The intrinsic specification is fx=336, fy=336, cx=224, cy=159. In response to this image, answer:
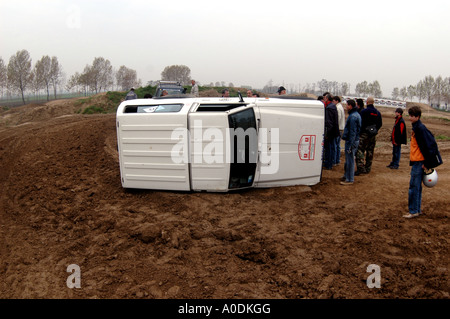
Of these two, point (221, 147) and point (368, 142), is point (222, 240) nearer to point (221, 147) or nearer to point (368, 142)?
point (221, 147)

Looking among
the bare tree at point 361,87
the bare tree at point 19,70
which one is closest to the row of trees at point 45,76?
the bare tree at point 19,70

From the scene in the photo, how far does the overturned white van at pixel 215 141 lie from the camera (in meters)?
6.96

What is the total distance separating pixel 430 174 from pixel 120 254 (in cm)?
527

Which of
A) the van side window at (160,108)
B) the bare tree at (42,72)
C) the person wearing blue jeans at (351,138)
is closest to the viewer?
the van side window at (160,108)

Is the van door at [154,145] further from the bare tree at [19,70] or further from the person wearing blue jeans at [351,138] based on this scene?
the bare tree at [19,70]

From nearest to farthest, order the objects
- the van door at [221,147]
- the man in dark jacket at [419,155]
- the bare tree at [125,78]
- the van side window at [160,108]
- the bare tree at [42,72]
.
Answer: the man in dark jacket at [419,155]
the van door at [221,147]
the van side window at [160,108]
the bare tree at [42,72]
the bare tree at [125,78]

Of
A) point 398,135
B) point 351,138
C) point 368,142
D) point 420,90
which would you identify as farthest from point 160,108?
point 420,90

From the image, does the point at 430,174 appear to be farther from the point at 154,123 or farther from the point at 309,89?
the point at 309,89

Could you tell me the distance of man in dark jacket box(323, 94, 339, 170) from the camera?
9.20 meters

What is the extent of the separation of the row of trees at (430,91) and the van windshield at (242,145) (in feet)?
220

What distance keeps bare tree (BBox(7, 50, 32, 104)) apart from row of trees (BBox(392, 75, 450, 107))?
68.4m

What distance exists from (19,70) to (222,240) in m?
55.4

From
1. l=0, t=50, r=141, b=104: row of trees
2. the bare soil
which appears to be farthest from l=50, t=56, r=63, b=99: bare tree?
the bare soil

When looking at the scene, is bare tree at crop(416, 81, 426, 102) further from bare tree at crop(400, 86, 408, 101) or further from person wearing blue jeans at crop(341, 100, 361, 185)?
person wearing blue jeans at crop(341, 100, 361, 185)
